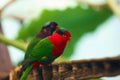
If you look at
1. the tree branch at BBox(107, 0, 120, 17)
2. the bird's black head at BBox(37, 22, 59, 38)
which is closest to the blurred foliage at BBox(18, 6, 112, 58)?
the tree branch at BBox(107, 0, 120, 17)

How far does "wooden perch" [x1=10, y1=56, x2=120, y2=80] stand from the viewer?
1.13 ft

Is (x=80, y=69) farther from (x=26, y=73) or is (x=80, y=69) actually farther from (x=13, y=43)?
(x=13, y=43)

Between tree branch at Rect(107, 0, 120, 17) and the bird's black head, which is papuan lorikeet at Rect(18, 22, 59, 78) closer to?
the bird's black head

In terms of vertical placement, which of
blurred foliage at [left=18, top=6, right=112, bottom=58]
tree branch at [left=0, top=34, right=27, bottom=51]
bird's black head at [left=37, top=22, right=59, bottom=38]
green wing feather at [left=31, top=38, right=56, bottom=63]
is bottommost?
green wing feather at [left=31, top=38, right=56, bottom=63]

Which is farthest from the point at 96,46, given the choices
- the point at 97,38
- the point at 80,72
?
the point at 80,72

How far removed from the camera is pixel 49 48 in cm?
37

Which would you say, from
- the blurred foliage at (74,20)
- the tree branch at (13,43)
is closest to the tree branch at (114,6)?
the blurred foliage at (74,20)

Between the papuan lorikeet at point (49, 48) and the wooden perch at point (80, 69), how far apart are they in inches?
0.4

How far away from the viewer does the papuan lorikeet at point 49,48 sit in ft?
1.20

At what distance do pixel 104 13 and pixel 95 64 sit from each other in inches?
11.0

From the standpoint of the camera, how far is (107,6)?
613 mm

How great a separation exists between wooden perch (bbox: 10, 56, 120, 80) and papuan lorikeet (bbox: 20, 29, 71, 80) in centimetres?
1

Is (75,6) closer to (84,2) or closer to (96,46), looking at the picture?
(84,2)

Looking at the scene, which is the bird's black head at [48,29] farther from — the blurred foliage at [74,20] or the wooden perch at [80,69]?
the blurred foliage at [74,20]
